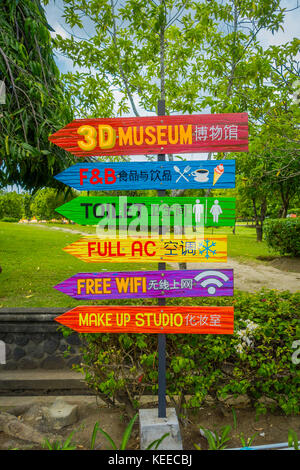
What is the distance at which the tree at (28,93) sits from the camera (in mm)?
3986

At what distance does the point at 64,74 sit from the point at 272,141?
12.5 feet

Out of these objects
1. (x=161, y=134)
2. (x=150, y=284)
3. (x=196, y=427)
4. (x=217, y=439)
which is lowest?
(x=196, y=427)

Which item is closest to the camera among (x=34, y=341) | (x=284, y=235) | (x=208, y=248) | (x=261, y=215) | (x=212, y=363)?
(x=208, y=248)

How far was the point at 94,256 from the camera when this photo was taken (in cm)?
277

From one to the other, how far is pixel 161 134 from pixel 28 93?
2.65 m

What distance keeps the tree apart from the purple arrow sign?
6.44 feet

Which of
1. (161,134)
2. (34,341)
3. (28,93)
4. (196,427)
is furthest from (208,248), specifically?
(28,93)

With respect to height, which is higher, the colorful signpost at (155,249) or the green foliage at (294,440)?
the colorful signpost at (155,249)

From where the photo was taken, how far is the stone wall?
4602 millimetres

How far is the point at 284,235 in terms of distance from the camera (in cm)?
1184

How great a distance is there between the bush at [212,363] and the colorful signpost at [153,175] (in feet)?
4.60

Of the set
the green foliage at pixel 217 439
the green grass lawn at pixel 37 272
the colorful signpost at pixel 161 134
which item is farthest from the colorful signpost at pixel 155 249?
the green grass lawn at pixel 37 272

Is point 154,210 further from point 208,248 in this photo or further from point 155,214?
point 208,248

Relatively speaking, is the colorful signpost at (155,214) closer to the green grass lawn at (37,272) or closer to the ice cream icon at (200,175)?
the ice cream icon at (200,175)
